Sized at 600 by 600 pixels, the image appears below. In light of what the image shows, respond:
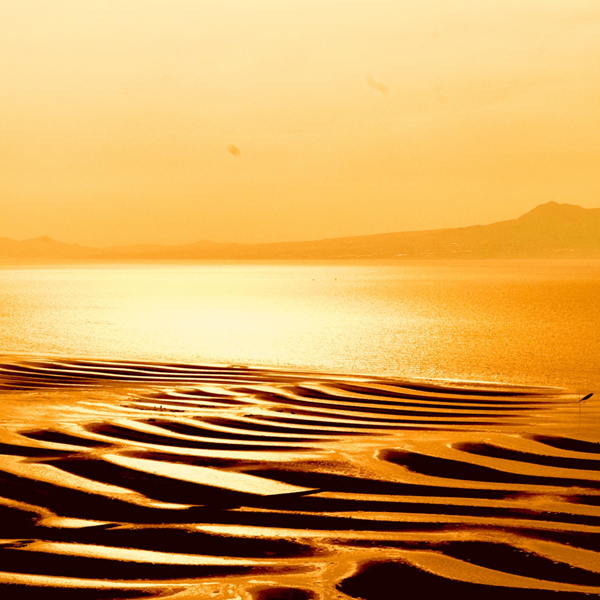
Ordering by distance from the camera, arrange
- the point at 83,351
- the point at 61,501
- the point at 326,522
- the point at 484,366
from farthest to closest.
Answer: the point at 83,351
the point at 484,366
the point at 61,501
the point at 326,522

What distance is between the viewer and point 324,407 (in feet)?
45.3

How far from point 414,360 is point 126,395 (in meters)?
12.5

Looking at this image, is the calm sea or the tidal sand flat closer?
the tidal sand flat

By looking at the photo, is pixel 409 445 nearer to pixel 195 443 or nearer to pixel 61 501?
pixel 195 443

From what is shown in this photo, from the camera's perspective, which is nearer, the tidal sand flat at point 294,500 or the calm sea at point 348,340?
the tidal sand flat at point 294,500

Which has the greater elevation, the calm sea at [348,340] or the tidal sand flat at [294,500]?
the calm sea at [348,340]

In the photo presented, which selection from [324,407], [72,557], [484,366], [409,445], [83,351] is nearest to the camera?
[72,557]

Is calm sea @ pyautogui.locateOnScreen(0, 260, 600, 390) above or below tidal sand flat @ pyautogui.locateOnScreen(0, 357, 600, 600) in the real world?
above

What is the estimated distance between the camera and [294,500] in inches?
312

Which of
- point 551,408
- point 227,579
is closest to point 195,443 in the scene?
point 227,579

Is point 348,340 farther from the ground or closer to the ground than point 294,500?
farther from the ground

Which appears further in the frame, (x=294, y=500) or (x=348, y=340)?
(x=348, y=340)

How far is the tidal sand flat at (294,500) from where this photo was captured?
19.4ft

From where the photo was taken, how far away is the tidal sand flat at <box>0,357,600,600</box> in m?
5.93
